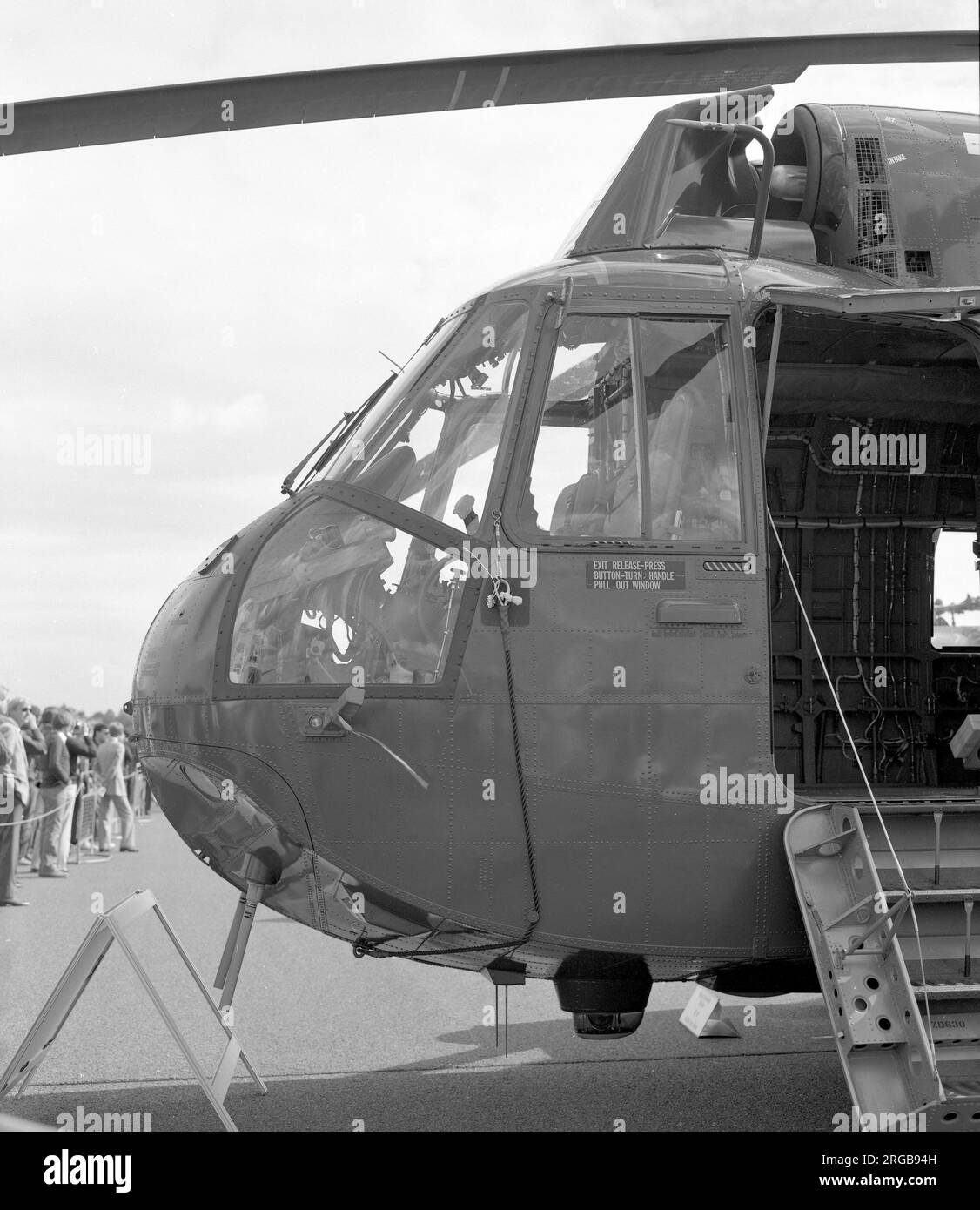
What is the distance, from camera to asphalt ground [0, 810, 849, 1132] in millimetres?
5453

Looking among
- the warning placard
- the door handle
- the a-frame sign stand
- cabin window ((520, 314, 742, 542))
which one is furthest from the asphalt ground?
cabin window ((520, 314, 742, 542))

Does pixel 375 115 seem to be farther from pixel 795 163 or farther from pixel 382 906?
pixel 382 906

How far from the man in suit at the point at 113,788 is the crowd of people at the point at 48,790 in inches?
0.5

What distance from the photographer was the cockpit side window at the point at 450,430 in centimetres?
467

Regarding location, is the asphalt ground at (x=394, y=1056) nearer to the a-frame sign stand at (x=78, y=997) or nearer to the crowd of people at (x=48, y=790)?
the a-frame sign stand at (x=78, y=997)

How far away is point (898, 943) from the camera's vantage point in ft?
13.9

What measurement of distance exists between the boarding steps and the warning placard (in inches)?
38.4

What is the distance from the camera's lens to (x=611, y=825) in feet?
14.6

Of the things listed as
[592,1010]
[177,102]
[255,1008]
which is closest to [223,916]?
[255,1008]

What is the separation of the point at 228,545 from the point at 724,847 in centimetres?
225
